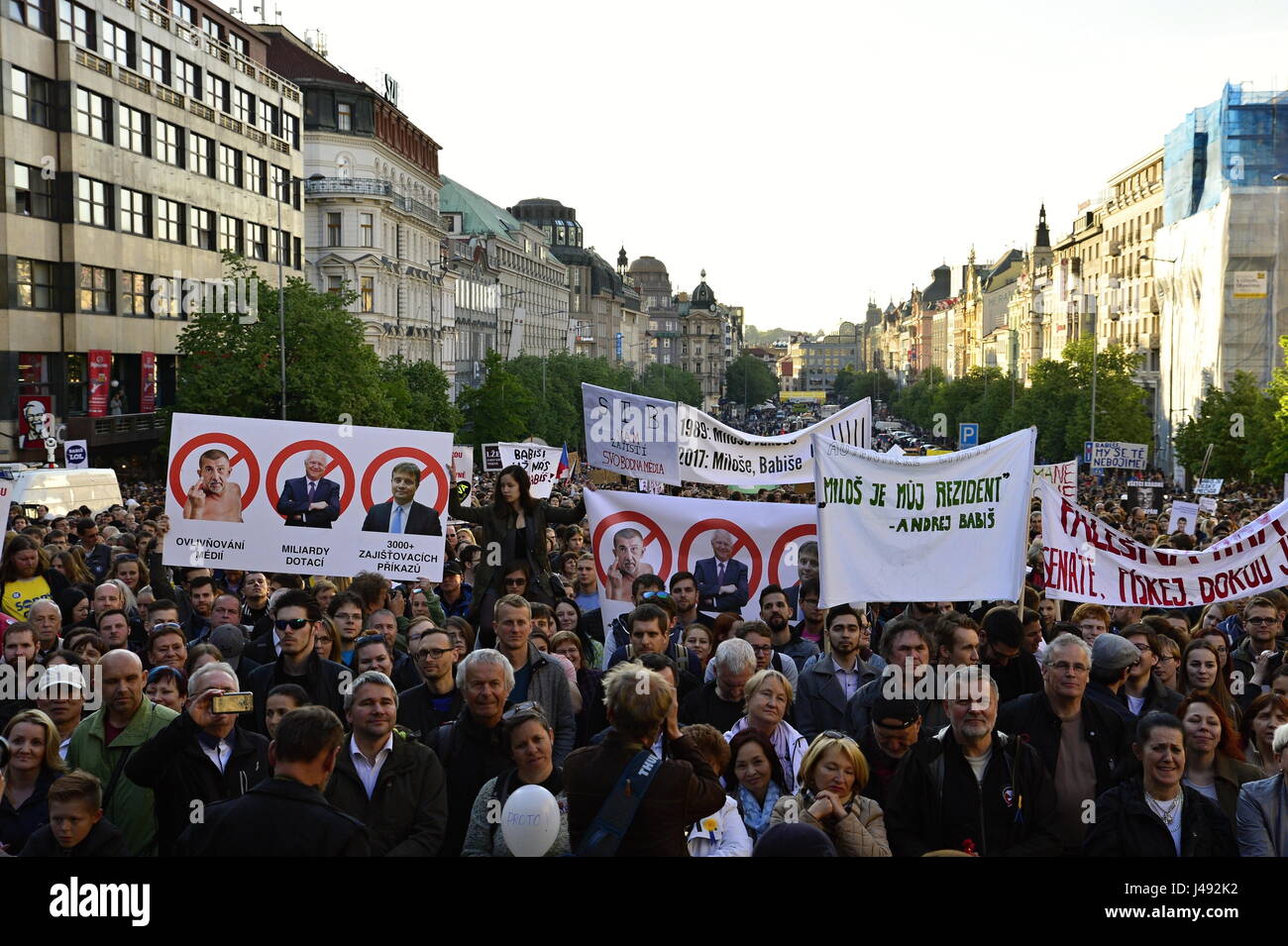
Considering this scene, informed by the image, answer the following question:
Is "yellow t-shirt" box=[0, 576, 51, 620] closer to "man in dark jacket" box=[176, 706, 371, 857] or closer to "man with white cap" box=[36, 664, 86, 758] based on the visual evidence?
"man with white cap" box=[36, 664, 86, 758]

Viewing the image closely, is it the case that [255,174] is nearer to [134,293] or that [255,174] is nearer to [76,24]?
Result: [134,293]

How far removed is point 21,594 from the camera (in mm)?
11562

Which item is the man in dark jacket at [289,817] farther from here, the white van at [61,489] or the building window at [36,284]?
the building window at [36,284]

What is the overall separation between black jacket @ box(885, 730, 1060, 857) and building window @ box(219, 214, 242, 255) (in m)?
50.7

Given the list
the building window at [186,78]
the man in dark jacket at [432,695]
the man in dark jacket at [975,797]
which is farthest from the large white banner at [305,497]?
the building window at [186,78]

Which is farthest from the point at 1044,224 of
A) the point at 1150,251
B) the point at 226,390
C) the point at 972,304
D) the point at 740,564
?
the point at 740,564

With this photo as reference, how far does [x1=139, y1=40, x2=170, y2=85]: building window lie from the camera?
1847 inches

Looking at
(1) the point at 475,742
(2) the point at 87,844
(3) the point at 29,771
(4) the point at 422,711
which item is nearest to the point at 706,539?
(4) the point at 422,711

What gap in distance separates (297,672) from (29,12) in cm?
3765

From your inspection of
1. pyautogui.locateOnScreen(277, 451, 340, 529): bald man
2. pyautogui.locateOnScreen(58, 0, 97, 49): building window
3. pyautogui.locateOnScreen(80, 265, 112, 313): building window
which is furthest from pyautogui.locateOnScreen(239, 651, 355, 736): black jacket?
pyautogui.locateOnScreen(80, 265, 112, 313): building window

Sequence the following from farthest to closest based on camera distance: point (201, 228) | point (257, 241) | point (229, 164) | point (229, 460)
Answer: point (257, 241), point (229, 164), point (201, 228), point (229, 460)

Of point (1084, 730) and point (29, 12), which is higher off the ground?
point (29, 12)

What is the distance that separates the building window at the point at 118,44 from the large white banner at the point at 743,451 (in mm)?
35121
